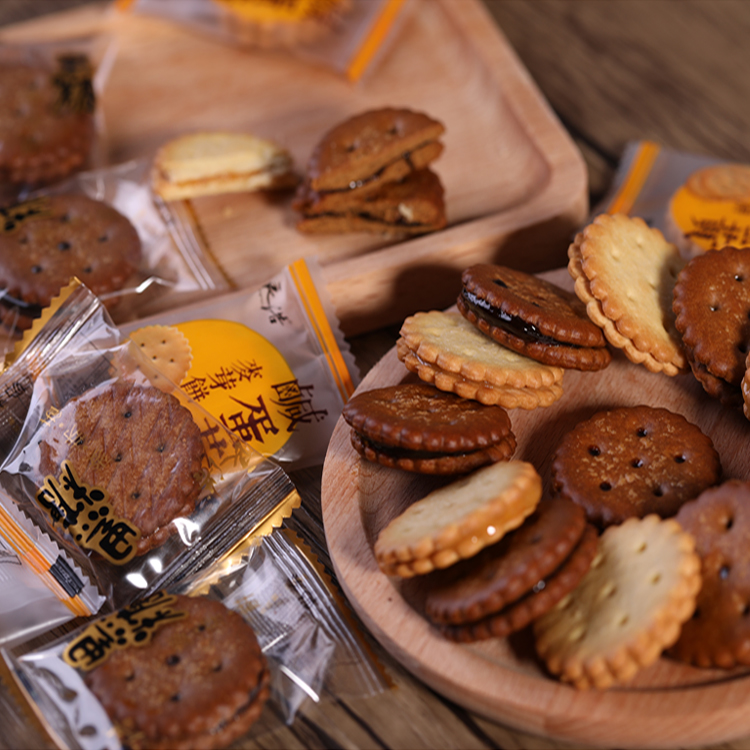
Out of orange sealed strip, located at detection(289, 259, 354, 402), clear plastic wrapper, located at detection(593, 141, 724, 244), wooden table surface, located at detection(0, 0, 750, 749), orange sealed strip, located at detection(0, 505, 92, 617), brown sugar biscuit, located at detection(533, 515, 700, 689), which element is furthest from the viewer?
wooden table surface, located at detection(0, 0, 750, 749)

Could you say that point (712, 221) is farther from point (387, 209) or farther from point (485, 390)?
point (485, 390)

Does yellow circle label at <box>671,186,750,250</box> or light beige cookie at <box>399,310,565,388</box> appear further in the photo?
yellow circle label at <box>671,186,750,250</box>

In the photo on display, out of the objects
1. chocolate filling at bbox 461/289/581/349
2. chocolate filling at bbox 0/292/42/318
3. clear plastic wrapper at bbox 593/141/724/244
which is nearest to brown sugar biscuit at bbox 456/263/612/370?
chocolate filling at bbox 461/289/581/349

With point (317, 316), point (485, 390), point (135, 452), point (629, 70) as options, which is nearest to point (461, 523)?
point (485, 390)

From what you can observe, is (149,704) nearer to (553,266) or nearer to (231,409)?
(231,409)

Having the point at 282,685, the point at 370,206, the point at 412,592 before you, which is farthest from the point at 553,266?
the point at 282,685

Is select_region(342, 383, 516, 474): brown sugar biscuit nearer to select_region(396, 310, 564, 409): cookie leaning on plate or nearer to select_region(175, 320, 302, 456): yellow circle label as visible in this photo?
select_region(396, 310, 564, 409): cookie leaning on plate

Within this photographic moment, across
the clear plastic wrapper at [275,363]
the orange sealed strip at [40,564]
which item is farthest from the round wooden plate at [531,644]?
the orange sealed strip at [40,564]
